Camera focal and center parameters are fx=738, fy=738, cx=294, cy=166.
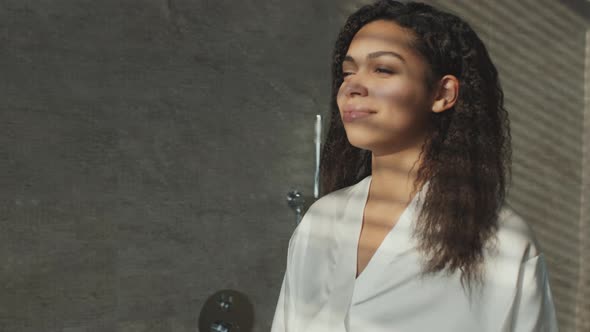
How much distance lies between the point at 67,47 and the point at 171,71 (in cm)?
22

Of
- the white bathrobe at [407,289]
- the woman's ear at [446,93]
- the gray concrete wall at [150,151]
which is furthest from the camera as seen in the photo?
the gray concrete wall at [150,151]

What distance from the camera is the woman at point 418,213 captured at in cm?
100

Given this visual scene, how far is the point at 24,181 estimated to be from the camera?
1.31 metres

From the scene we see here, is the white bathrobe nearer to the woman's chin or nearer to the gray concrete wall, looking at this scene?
the woman's chin

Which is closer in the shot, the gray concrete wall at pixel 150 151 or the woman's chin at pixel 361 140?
the woman's chin at pixel 361 140

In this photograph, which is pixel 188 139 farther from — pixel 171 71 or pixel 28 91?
pixel 28 91

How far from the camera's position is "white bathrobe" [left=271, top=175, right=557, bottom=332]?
990 mm

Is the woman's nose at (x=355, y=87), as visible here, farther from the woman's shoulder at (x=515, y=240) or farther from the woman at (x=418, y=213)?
the woman's shoulder at (x=515, y=240)

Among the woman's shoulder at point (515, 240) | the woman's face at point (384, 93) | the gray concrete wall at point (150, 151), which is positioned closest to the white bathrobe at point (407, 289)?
the woman's shoulder at point (515, 240)

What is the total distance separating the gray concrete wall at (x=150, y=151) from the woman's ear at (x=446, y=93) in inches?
23.8

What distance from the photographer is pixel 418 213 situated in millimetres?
1069

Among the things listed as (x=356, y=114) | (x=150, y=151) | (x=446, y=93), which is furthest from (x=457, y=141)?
(x=150, y=151)

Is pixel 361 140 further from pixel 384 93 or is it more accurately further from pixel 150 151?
pixel 150 151

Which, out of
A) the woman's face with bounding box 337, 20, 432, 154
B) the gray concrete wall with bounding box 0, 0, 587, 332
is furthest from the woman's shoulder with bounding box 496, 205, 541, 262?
the gray concrete wall with bounding box 0, 0, 587, 332
